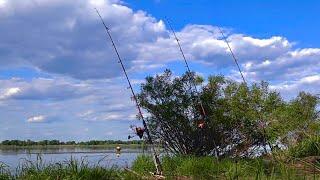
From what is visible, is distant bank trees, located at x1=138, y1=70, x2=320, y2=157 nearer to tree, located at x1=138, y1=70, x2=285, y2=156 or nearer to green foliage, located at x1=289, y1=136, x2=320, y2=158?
tree, located at x1=138, y1=70, x2=285, y2=156

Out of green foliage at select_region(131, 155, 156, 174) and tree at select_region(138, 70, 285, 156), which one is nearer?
green foliage at select_region(131, 155, 156, 174)

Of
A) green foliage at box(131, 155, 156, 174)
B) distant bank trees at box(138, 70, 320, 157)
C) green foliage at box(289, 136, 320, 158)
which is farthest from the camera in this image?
distant bank trees at box(138, 70, 320, 157)

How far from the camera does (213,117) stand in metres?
22.7

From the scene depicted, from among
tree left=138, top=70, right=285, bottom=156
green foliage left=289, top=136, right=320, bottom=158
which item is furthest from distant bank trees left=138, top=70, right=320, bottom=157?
green foliage left=289, top=136, right=320, bottom=158

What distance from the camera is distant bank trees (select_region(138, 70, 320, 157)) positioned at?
2195 cm

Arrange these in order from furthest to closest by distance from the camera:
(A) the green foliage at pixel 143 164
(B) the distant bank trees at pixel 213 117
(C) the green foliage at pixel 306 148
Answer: (B) the distant bank trees at pixel 213 117 → (C) the green foliage at pixel 306 148 → (A) the green foliage at pixel 143 164

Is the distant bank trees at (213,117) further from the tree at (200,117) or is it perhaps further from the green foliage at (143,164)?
the green foliage at (143,164)

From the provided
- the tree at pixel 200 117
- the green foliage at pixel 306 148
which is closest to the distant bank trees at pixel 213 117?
the tree at pixel 200 117

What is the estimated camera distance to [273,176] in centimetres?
643

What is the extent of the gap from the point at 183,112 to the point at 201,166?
314 inches

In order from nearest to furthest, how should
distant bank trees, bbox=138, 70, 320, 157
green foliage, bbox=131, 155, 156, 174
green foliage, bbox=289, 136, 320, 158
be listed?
1. green foliage, bbox=131, 155, 156, 174
2. green foliage, bbox=289, 136, 320, 158
3. distant bank trees, bbox=138, 70, 320, 157

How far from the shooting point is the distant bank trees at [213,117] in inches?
864

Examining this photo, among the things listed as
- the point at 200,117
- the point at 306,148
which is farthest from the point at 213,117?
the point at 306,148

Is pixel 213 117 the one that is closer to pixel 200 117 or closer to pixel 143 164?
pixel 200 117
